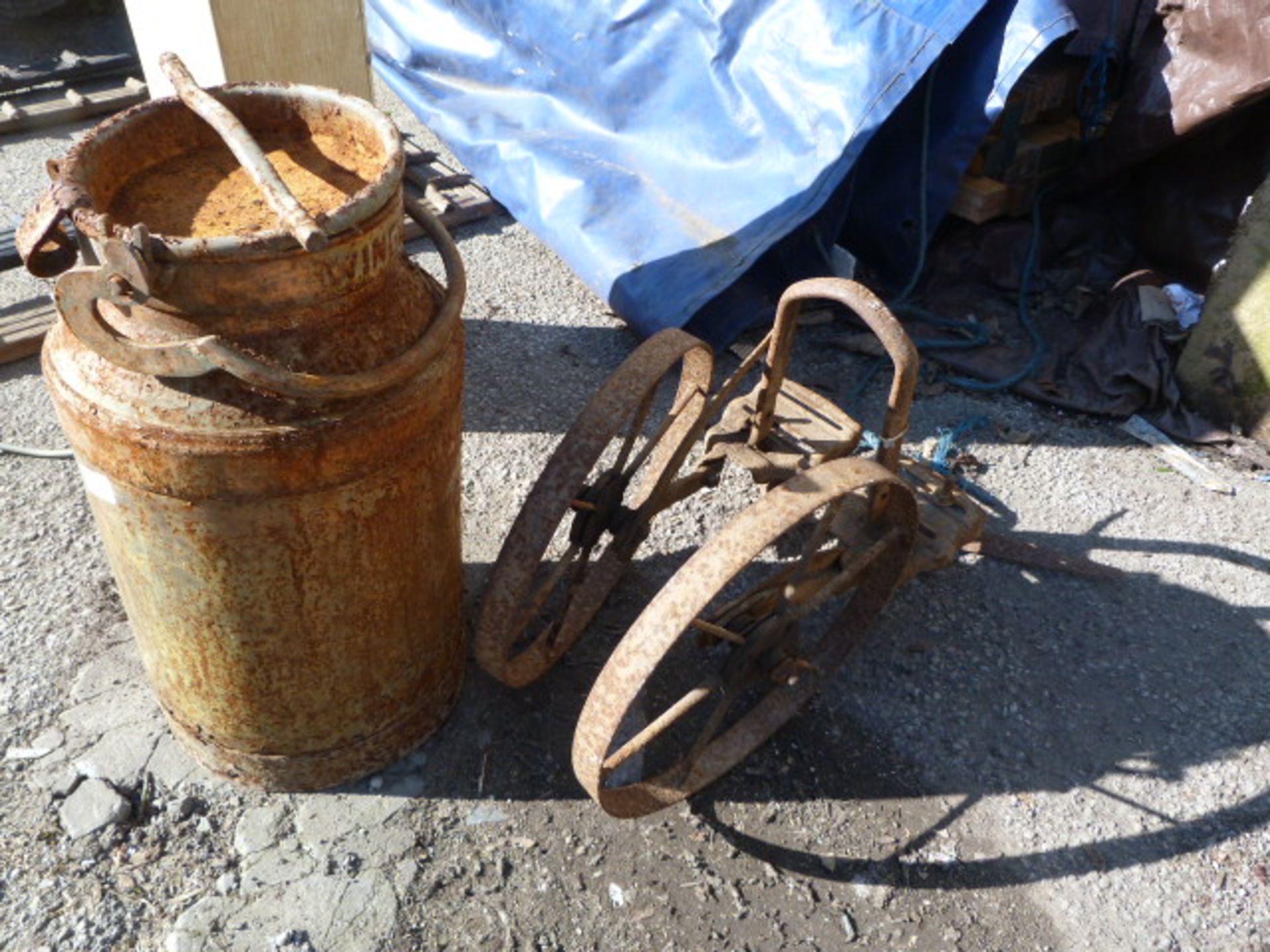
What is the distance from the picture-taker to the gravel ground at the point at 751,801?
99.8 inches

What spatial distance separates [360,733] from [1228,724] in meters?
2.49

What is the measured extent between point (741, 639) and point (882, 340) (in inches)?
33.8

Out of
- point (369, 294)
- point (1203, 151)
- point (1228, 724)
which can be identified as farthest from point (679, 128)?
point (1228, 724)

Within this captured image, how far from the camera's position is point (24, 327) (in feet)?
13.9

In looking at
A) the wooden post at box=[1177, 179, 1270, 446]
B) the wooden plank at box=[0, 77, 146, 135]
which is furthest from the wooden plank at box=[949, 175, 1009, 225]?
the wooden plank at box=[0, 77, 146, 135]

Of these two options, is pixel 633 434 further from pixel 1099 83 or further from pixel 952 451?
pixel 1099 83

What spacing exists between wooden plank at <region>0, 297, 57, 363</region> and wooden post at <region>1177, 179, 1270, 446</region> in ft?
15.1

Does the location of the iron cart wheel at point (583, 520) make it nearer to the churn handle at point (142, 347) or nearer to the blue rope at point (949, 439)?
the churn handle at point (142, 347)

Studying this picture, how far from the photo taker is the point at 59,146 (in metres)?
5.69

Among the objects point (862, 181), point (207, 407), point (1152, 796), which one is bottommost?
point (1152, 796)

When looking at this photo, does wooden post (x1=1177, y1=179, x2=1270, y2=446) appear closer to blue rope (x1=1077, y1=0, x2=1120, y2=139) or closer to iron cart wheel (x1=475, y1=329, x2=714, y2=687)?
blue rope (x1=1077, y1=0, x2=1120, y2=139)

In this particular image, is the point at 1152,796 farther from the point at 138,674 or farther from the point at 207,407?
the point at 138,674

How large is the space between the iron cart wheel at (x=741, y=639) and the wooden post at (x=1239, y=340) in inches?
80.9

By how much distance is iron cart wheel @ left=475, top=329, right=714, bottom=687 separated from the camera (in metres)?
2.62
